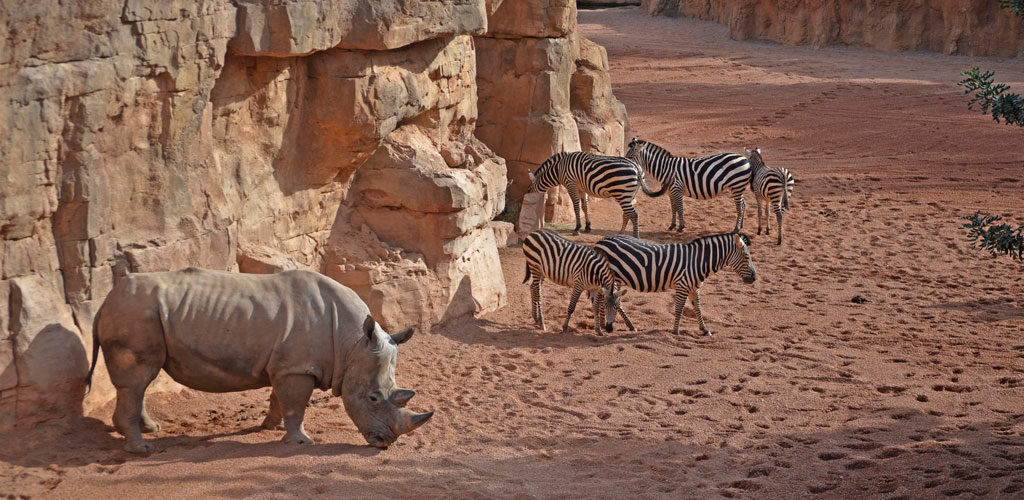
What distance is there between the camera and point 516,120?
658 inches

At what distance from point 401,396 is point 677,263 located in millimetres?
4825

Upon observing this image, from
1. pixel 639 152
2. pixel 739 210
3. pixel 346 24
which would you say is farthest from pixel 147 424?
pixel 639 152

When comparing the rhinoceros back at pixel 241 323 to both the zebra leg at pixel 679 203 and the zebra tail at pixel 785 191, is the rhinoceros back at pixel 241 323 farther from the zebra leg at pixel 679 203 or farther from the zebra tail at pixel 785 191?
the zebra tail at pixel 785 191

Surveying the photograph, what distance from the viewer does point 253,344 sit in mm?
8102

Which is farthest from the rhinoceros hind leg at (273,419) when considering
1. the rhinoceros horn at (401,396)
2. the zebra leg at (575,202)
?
the zebra leg at (575,202)

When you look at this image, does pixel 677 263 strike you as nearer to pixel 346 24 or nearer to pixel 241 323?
pixel 346 24

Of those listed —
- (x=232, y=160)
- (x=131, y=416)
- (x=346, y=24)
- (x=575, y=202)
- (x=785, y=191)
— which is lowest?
(x=131, y=416)

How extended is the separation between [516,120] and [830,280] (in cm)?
538

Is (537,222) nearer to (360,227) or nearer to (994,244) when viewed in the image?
(360,227)

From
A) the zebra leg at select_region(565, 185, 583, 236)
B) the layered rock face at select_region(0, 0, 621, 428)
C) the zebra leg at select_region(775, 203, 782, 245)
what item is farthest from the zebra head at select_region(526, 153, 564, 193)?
the zebra leg at select_region(775, 203, 782, 245)

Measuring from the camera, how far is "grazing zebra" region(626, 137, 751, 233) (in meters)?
16.5

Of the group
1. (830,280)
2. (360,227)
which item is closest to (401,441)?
(360,227)

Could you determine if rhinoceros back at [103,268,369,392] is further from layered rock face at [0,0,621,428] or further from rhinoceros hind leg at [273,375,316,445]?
layered rock face at [0,0,621,428]

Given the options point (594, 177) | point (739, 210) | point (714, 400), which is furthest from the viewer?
point (739, 210)
